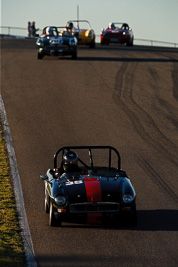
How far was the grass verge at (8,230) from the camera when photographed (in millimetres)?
8758

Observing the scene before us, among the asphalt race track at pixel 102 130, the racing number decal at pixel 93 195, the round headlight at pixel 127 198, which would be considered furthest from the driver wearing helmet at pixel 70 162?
the round headlight at pixel 127 198

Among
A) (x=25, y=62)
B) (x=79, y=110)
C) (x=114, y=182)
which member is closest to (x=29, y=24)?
(x=25, y=62)

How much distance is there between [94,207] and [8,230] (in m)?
1.38

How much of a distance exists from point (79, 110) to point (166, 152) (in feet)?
18.5

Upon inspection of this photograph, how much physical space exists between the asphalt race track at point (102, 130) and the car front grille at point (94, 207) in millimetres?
324

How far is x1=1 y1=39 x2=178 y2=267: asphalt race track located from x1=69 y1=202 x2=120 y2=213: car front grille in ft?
1.06

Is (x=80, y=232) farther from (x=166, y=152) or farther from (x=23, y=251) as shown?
(x=166, y=152)

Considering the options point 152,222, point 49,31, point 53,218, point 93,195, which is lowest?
point 152,222

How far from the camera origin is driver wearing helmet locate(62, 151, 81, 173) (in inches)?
439

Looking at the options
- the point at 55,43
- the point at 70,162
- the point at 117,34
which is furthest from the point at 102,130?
the point at 117,34

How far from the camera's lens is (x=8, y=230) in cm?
1014

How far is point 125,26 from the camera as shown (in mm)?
41250

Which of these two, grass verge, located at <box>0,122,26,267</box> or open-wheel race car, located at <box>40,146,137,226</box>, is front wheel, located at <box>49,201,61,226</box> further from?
grass verge, located at <box>0,122,26,267</box>

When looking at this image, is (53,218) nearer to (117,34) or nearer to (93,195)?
(93,195)
